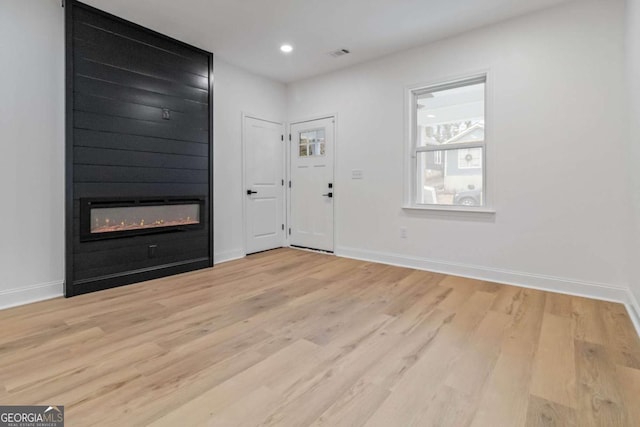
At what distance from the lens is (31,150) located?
2924 mm

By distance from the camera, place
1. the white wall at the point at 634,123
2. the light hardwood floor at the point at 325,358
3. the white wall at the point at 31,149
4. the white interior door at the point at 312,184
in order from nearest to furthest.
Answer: the light hardwood floor at the point at 325,358, the white wall at the point at 634,123, the white wall at the point at 31,149, the white interior door at the point at 312,184

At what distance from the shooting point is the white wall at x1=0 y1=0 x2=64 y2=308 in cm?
280

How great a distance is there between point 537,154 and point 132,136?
4.29 metres

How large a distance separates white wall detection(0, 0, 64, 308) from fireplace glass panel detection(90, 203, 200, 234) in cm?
31

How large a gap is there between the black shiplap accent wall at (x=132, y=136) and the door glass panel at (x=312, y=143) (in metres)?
1.63

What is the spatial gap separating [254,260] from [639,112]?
4237 millimetres

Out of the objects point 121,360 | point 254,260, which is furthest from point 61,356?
point 254,260

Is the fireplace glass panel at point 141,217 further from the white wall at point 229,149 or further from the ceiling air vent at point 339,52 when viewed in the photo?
the ceiling air vent at point 339,52

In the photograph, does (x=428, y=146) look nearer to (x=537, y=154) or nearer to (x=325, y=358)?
(x=537, y=154)

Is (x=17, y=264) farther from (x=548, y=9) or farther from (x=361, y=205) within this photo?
(x=548, y=9)

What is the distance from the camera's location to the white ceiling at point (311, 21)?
3.14m

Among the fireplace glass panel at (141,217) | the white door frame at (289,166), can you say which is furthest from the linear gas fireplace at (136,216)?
the white door frame at (289,166)

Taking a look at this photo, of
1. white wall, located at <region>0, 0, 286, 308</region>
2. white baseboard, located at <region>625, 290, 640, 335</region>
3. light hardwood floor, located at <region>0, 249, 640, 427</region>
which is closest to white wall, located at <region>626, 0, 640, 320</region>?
white baseboard, located at <region>625, 290, 640, 335</region>

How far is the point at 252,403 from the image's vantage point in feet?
5.17
